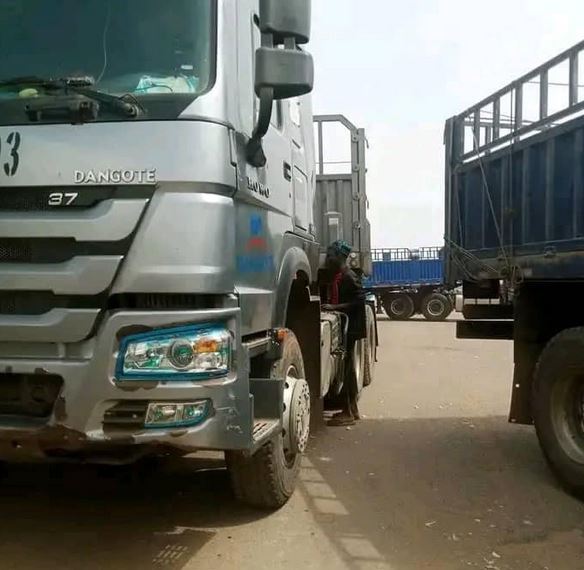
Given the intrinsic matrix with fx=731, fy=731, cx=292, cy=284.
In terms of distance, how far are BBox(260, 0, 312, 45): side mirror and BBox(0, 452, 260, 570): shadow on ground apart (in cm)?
259

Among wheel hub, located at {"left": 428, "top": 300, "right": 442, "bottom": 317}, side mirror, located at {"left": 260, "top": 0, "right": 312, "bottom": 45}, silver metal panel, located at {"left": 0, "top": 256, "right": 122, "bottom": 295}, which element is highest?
side mirror, located at {"left": 260, "top": 0, "right": 312, "bottom": 45}

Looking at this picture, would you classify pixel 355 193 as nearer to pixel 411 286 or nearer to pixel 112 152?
pixel 112 152

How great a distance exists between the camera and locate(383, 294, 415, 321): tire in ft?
78.9

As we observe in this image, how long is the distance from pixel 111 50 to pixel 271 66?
29.9 inches

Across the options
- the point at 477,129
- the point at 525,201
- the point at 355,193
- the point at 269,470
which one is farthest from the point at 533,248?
the point at 355,193

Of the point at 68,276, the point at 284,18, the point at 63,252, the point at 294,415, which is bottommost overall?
the point at 294,415

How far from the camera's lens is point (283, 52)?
10.4ft

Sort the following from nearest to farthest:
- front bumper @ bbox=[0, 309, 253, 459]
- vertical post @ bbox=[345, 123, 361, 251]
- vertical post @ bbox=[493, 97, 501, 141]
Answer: front bumper @ bbox=[0, 309, 253, 459] → vertical post @ bbox=[493, 97, 501, 141] → vertical post @ bbox=[345, 123, 361, 251]

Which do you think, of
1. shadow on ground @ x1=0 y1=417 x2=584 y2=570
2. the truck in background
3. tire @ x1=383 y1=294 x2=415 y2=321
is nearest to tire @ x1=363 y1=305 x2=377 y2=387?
shadow on ground @ x1=0 y1=417 x2=584 y2=570

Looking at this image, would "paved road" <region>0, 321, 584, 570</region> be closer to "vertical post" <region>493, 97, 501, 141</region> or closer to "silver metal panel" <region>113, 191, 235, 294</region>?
"silver metal panel" <region>113, 191, 235, 294</region>

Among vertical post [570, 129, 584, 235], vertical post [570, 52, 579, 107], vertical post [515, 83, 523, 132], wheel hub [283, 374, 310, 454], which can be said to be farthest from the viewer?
vertical post [515, 83, 523, 132]

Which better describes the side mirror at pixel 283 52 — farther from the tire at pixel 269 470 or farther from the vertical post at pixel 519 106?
the vertical post at pixel 519 106

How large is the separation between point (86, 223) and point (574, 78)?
3495 mm

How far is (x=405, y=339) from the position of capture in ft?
56.1
